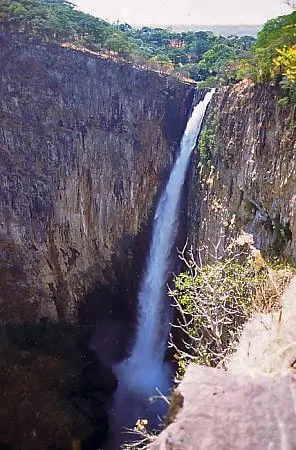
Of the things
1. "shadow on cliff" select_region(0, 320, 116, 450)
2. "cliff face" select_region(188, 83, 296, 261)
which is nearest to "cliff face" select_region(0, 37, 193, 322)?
"shadow on cliff" select_region(0, 320, 116, 450)

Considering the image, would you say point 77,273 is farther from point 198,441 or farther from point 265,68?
point 198,441

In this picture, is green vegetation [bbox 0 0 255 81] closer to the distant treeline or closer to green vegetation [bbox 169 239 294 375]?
the distant treeline

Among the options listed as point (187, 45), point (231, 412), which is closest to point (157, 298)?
point (231, 412)

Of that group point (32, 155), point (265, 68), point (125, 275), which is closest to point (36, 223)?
point (32, 155)

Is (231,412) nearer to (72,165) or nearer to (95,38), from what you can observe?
(72,165)

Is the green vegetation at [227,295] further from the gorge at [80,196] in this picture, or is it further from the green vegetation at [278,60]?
the gorge at [80,196]
